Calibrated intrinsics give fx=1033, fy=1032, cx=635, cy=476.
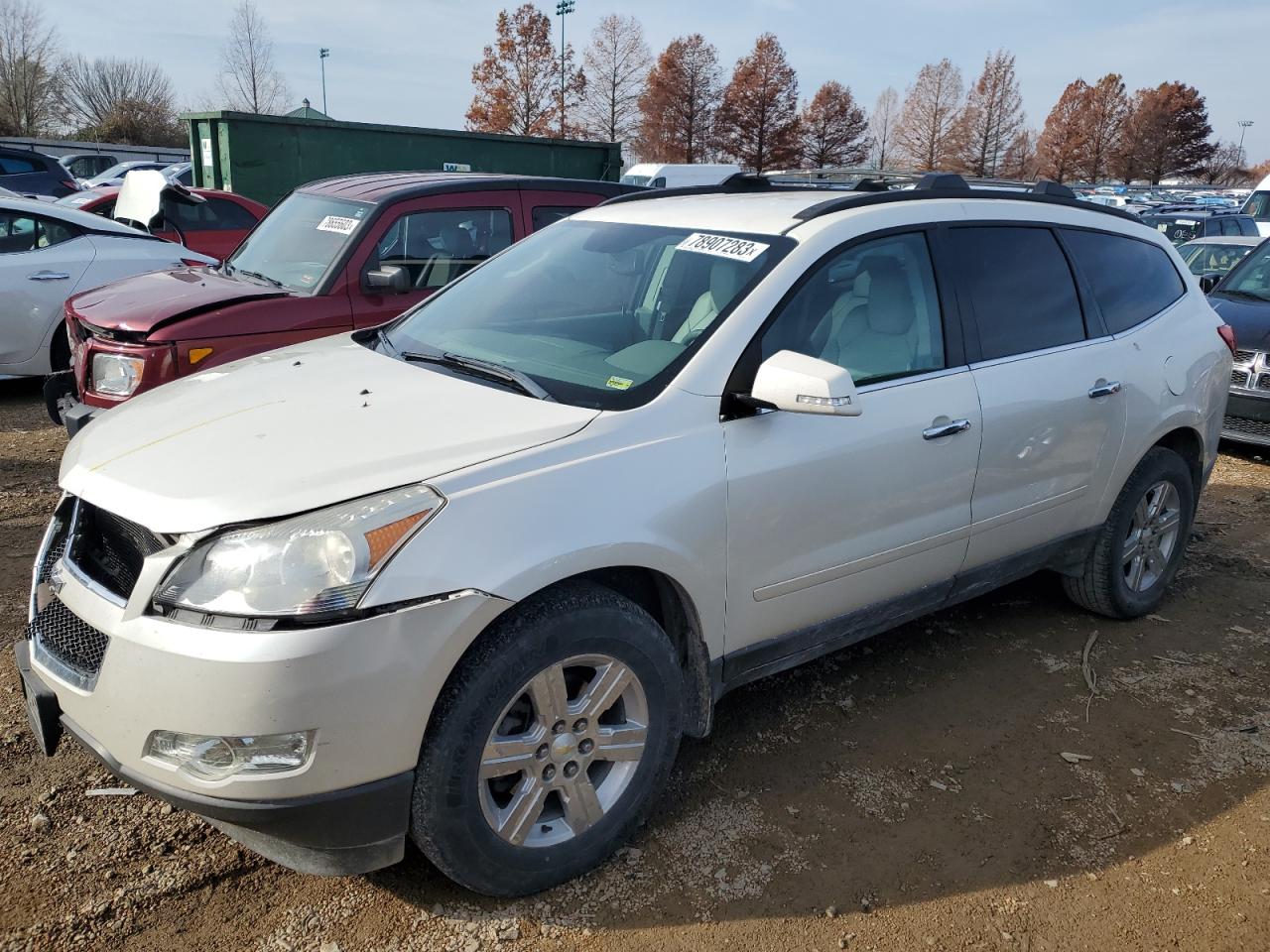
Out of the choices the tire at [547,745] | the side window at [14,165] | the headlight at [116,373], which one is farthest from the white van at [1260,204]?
the tire at [547,745]

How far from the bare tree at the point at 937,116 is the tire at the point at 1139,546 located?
53514 millimetres

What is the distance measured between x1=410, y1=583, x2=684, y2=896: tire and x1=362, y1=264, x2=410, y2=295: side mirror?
3.41m

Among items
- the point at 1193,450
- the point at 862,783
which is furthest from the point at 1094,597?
the point at 862,783

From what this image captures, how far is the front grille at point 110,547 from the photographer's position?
2.45 meters

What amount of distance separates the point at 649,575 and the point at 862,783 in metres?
1.06

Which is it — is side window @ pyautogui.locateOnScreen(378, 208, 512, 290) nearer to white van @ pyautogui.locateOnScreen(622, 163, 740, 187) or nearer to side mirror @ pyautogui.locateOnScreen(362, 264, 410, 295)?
side mirror @ pyautogui.locateOnScreen(362, 264, 410, 295)

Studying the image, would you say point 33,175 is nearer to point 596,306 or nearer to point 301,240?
point 301,240

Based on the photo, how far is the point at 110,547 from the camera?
101 inches

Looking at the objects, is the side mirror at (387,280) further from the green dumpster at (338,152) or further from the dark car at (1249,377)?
the green dumpster at (338,152)

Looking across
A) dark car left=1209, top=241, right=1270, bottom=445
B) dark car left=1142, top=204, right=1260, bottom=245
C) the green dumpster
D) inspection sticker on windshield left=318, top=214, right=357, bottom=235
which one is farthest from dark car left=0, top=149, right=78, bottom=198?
dark car left=1142, top=204, right=1260, bottom=245

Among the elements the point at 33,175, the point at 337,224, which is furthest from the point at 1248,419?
the point at 33,175

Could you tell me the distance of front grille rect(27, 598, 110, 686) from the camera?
7.95 feet

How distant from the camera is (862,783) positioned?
330 centimetres

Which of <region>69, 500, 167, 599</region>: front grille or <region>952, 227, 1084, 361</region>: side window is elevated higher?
<region>952, 227, 1084, 361</region>: side window
